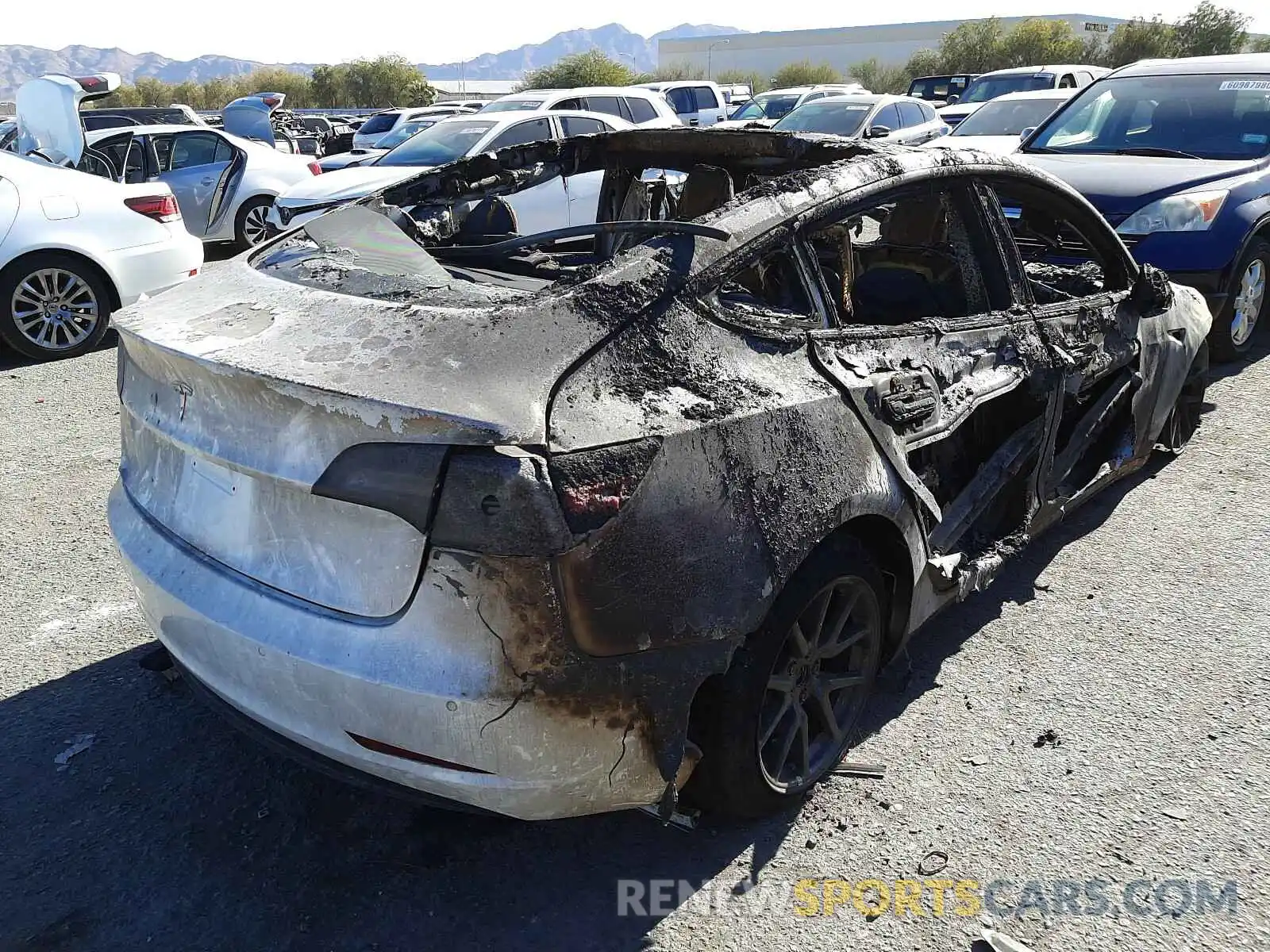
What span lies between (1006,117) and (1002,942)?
12.9 m

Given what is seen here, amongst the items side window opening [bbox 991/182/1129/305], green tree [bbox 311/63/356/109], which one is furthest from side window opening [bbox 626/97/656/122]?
green tree [bbox 311/63/356/109]

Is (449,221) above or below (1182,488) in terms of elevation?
above

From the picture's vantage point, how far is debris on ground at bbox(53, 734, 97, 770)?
280cm

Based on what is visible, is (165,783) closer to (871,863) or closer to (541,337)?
(541,337)

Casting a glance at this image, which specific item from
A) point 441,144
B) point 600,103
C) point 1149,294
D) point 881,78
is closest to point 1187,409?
point 1149,294

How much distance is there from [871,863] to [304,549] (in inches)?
62.0

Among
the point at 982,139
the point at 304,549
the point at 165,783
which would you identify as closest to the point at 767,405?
the point at 304,549

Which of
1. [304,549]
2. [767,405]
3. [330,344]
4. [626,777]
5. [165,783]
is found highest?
[330,344]

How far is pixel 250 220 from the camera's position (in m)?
11.6

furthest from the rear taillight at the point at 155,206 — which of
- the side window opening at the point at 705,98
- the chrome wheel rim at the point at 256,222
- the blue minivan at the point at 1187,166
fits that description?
the side window opening at the point at 705,98

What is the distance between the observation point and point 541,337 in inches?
82.7

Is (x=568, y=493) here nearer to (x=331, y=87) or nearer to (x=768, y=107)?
(x=768, y=107)

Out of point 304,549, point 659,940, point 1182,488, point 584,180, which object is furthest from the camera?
point 584,180

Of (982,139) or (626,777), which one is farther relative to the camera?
(982,139)
